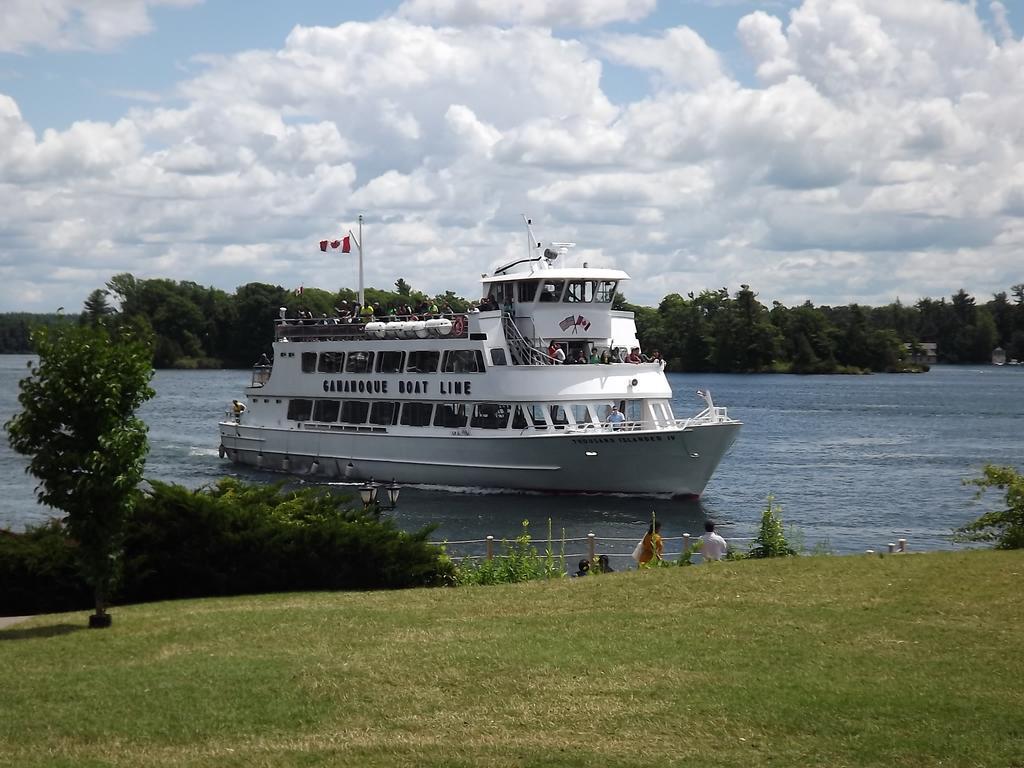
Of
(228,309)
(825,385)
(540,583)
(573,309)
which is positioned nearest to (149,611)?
(540,583)

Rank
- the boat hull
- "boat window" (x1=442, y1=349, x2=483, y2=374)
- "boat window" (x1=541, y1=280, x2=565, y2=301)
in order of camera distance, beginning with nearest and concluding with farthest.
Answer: the boat hull < "boat window" (x1=541, y1=280, x2=565, y2=301) < "boat window" (x1=442, y1=349, x2=483, y2=374)

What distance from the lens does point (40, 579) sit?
54.2 ft

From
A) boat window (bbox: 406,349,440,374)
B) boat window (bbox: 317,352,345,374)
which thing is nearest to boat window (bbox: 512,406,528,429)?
boat window (bbox: 406,349,440,374)

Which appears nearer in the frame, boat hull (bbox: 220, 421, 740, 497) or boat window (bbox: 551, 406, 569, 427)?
boat hull (bbox: 220, 421, 740, 497)

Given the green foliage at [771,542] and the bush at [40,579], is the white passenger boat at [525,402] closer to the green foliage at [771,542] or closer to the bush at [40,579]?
the green foliage at [771,542]

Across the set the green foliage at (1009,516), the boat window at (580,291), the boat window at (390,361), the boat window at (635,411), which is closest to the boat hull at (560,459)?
the boat window at (635,411)

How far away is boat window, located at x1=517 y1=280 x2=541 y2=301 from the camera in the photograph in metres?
39.9

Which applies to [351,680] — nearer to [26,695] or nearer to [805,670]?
[26,695]

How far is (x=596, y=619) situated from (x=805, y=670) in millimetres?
2859

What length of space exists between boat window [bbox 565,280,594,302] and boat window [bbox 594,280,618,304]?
20cm

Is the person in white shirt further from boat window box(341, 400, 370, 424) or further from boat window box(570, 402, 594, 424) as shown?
boat window box(341, 400, 370, 424)

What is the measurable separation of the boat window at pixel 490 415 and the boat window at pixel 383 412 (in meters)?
3.80

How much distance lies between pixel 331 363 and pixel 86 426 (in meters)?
31.4

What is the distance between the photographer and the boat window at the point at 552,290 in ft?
130
